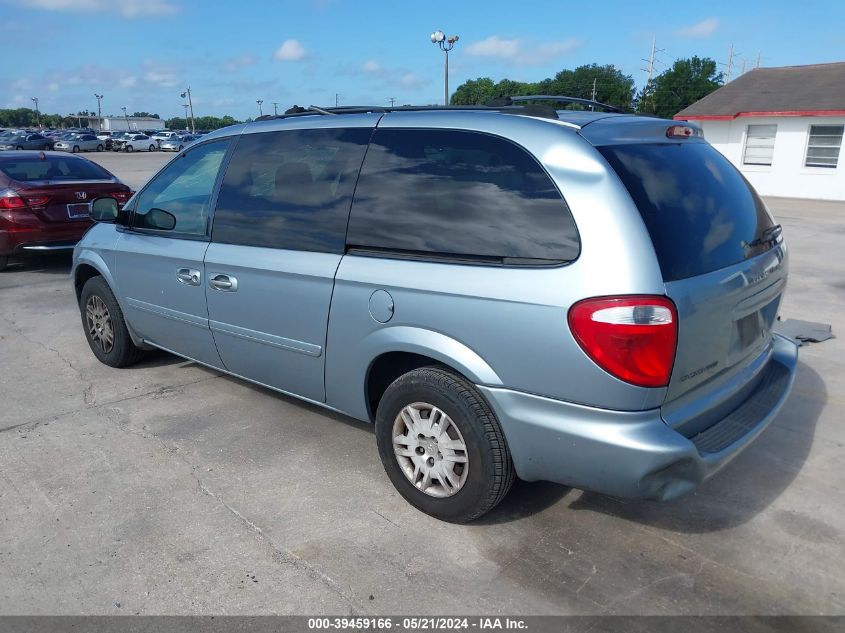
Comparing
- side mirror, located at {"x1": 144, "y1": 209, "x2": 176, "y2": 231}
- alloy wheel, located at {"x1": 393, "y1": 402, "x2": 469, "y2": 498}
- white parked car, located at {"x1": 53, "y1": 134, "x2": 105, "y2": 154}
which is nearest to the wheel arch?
alloy wheel, located at {"x1": 393, "y1": 402, "x2": 469, "y2": 498}

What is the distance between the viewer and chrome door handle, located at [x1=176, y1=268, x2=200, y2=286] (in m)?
4.19

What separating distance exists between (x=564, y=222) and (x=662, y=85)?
58097 mm

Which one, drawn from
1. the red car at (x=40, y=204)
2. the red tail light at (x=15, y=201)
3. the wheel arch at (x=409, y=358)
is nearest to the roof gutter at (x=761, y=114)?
the red car at (x=40, y=204)

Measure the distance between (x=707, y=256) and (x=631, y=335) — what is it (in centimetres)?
59

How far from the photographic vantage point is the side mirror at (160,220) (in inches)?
177

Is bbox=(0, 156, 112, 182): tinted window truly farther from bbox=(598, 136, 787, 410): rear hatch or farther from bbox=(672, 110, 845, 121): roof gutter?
bbox=(672, 110, 845, 121): roof gutter

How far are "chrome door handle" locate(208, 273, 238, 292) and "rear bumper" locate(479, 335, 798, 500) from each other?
1800 mm

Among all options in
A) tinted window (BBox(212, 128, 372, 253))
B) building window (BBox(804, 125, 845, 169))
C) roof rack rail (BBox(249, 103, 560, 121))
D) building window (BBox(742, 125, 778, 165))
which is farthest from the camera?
building window (BBox(742, 125, 778, 165))

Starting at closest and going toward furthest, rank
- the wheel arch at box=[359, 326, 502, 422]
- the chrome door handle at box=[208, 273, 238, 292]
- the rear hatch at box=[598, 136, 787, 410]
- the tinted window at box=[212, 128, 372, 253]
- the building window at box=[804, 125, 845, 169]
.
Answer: the rear hatch at box=[598, 136, 787, 410], the wheel arch at box=[359, 326, 502, 422], the tinted window at box=[212, 128, 372, 253], the chrome door handle at box=[208, 273, 238, 292], the building window at box=[804, 125, 845, 169]

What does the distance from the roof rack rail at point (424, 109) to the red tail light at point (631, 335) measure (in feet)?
3.16

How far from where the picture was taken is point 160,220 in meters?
4.57

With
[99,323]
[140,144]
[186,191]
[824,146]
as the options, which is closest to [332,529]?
[186,191]

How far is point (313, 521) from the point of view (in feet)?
10.8

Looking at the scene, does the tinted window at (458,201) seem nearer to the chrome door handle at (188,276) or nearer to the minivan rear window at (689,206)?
the minivan rear window at (689,206)
